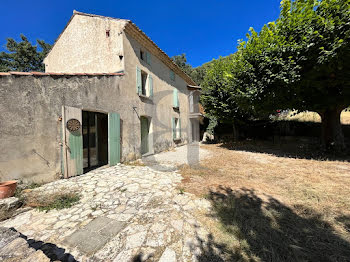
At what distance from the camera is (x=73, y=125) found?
14.1 feet

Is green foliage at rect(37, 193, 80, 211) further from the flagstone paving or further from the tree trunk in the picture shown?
the tree trunk

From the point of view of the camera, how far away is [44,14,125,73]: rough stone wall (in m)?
6.04

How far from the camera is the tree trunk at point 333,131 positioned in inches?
256

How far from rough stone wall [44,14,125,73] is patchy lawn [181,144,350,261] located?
5.96 m

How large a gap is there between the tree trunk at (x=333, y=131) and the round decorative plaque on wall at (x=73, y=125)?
1036 cm

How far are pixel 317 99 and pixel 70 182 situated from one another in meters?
9.97

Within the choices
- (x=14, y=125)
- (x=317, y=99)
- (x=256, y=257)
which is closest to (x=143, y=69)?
(x=14, y=125)

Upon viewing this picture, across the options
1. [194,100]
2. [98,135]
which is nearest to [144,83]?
[98,135]

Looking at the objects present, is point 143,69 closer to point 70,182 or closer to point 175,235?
point 70,182

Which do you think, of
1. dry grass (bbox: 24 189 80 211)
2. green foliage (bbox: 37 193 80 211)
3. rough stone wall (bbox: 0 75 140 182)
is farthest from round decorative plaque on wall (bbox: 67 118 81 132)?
green foliage (bbox: 37 193 80 211)

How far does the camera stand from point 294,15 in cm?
523

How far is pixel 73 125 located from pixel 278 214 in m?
5.40

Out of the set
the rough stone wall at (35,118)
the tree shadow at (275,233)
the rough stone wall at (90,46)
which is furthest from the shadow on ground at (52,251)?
the rough stone wall at (90,46)

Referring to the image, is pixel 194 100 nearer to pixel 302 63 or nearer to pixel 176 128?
pixel 176 128
